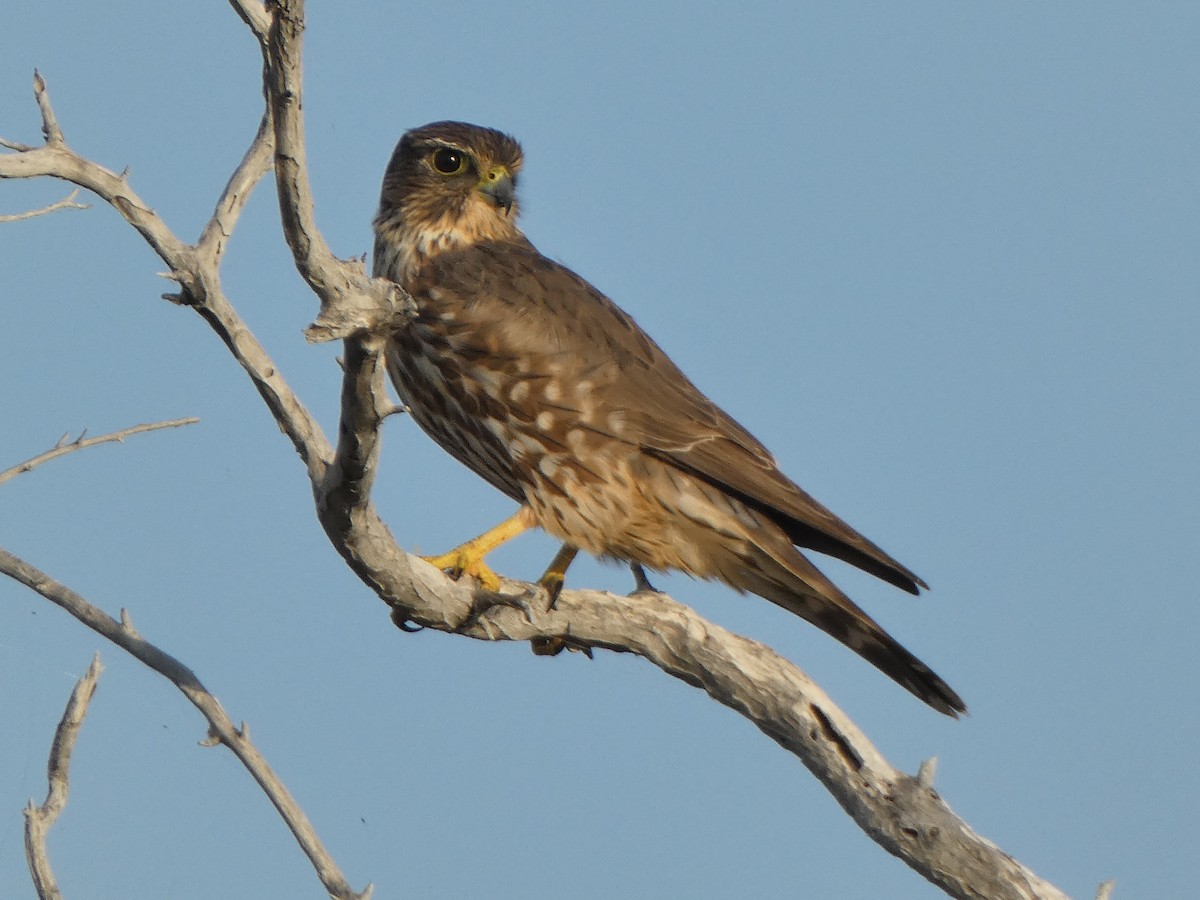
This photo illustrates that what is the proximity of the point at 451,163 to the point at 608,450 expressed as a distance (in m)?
1.29

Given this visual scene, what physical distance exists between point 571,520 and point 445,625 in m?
0.65

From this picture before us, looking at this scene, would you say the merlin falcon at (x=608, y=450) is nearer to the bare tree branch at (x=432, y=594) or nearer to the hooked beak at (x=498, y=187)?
the bare tree branch at (x=432, y=594)

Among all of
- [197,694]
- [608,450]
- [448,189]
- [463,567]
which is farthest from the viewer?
[448,189]

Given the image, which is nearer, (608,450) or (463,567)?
(463,567)

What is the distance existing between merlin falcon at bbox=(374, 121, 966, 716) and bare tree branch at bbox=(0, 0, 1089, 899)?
261 mm

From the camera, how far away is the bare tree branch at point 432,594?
7.66 feet

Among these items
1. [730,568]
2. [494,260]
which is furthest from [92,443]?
[730,568]

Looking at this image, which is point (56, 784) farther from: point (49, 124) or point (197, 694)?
point (49, 124)


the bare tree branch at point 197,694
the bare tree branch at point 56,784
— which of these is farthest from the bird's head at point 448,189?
the bare tree branch at point 56,784

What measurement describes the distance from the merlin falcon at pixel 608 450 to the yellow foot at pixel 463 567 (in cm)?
14

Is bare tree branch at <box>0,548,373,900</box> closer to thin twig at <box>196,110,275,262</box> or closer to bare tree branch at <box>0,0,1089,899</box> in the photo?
bare tree branch at <box>0,0,1089,899</box>

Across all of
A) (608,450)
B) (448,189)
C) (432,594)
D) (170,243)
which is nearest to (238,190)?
(170,243)

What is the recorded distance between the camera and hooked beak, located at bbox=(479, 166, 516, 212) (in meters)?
4.66

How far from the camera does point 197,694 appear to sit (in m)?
3.22
